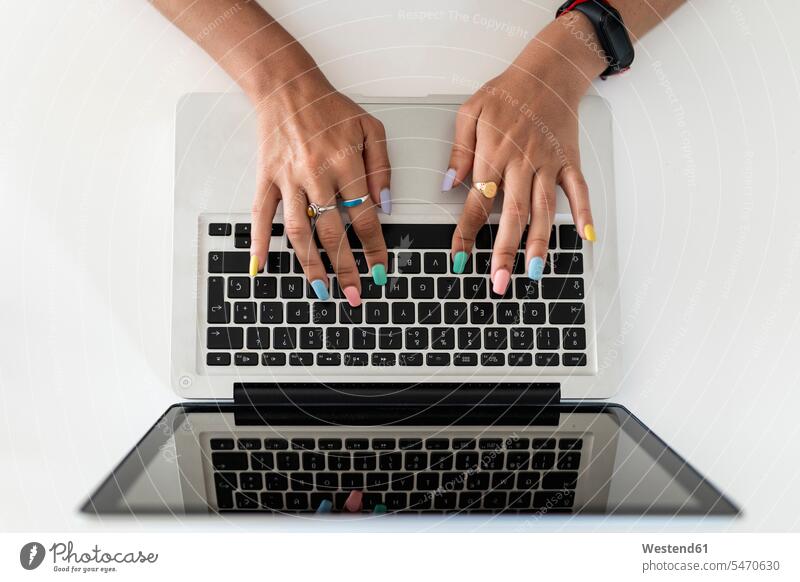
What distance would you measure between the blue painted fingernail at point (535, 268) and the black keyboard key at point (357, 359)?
0.41 feet

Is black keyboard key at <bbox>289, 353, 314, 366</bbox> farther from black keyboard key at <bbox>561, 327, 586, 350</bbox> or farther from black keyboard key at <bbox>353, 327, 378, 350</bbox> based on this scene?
black keyboard key at <bbox>561, 327, 586, 350</bbox>

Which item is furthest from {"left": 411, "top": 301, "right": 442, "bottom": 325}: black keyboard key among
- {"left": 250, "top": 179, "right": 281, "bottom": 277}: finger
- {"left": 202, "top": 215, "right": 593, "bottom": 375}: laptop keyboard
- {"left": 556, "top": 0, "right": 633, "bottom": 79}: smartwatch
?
{"left": 556, "top": 0, "right": 633, "bottom": 79}: smartwatch

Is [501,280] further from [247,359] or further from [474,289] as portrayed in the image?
[247,359]

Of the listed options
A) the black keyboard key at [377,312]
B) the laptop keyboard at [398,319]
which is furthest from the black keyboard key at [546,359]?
the black keyboard key at [377,312]

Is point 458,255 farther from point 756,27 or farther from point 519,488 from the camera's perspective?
point 756,27

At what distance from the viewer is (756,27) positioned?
52 cm

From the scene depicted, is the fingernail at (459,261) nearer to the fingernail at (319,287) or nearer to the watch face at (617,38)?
the fingernail at (319,287)

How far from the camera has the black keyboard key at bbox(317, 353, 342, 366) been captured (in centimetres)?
43

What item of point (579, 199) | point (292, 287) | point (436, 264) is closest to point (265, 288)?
point (292, 287)

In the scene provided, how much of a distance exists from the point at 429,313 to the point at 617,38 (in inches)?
10.0

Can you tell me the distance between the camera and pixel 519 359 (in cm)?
43

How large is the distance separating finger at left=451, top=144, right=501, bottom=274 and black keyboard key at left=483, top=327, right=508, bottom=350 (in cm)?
5

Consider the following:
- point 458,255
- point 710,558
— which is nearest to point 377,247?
point 458,255

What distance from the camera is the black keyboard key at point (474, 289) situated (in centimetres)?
44
